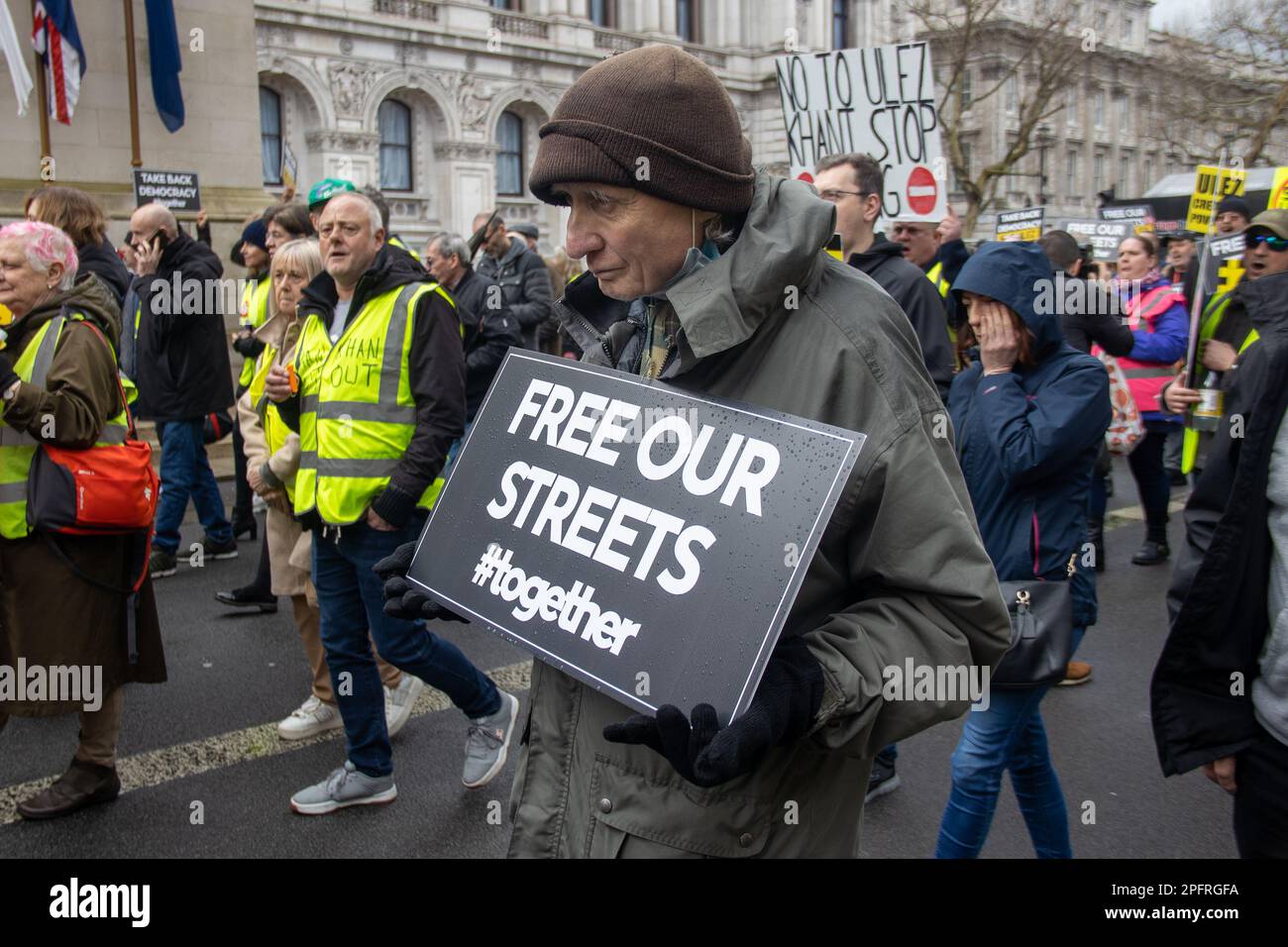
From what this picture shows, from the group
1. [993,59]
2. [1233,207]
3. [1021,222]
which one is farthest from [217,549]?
[993,59]

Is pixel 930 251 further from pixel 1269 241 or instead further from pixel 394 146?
pixel 394 146

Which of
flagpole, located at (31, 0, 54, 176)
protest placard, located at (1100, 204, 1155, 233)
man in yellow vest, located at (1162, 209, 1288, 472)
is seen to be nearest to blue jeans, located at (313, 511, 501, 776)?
man in yellow vest, located at (1162, 209, 1288, 472)

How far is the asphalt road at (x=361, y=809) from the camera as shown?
155 inches

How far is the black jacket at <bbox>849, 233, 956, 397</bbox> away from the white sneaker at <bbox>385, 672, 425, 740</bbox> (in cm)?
257

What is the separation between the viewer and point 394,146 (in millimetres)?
31172

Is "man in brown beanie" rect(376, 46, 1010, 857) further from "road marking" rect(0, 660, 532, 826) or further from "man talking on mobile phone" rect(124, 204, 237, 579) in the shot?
"man talking on mobile phone" rect(124, 204, 237, 579)

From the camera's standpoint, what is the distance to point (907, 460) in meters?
1.71

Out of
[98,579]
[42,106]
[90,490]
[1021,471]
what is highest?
[42,106]

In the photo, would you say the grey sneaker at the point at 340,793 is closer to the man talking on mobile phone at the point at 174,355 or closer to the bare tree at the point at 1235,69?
the man talking on mobile phone at the point at 174,355

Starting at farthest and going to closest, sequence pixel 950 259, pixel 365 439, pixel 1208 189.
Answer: pixel 1208 189, pixel 950 259, pixel 365 439

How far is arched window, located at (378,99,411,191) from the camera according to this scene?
31.0m

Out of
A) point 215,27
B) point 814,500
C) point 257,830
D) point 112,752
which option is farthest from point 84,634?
point 215,27

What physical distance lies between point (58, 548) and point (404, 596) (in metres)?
2.52
